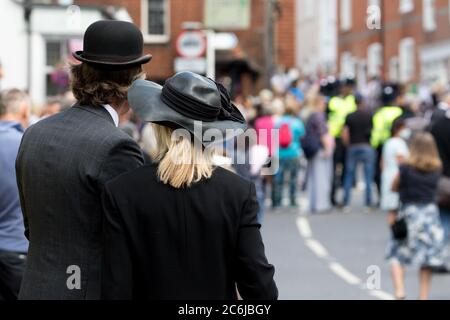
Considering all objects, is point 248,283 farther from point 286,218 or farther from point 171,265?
point 286,218

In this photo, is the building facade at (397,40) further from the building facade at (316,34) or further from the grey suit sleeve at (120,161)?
the grey suit sleeve at (120,161)

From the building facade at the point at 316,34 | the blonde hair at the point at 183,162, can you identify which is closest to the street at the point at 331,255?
the blonde hair at the point at 183,162

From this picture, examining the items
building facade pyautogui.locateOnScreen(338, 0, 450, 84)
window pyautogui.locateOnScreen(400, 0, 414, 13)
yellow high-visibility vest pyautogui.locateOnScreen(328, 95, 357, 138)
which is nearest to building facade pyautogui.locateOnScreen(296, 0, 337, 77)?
building facade pyautogui.locateOnScreen(338, 0, 450, 84)

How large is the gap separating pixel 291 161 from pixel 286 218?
1.17 m

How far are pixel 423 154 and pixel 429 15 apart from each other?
28208mm

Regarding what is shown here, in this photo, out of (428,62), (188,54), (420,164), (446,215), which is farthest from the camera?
(428,62)

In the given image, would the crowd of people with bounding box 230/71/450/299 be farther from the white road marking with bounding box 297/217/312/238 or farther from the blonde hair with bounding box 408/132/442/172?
the blonde hair with bounding box 408/132/442/172

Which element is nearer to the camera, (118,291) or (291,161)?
(118,291)

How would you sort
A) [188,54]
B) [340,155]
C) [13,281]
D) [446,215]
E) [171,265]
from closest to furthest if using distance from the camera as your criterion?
[171,265]
[13,281]
[446,215]
[340,155]
[188,54]

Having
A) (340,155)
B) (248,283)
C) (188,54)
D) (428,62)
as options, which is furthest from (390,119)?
(428,62)

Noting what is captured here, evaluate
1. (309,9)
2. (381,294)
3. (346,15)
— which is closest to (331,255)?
(381,294)

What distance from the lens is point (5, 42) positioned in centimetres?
2133

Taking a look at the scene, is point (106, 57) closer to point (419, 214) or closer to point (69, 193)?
point (69, 193)

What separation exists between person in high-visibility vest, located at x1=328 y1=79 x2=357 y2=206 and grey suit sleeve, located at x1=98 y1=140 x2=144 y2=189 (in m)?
16.2
